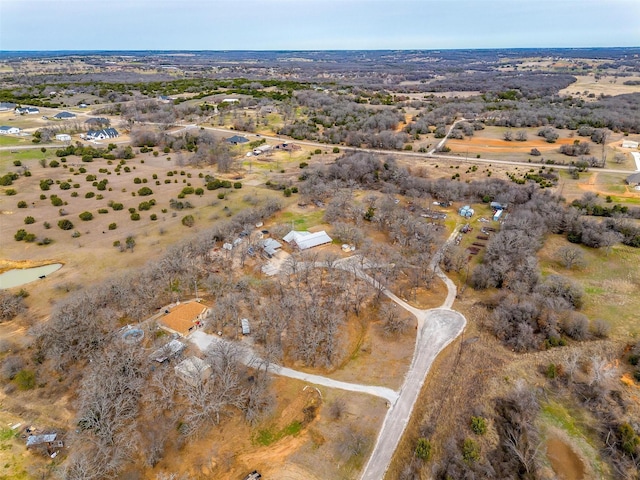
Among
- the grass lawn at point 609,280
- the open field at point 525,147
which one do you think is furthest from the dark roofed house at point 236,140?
the grass lawn at point 609,280

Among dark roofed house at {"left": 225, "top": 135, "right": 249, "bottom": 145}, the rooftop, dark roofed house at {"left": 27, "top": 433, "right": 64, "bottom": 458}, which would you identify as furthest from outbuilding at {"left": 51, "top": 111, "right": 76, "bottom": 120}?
dark roofed house at {"left": 27, "top": 433, "right": 64, "bottom": 458}

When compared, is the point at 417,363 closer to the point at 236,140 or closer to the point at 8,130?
the point at 236,140

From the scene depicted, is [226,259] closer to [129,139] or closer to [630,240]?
[630,240]

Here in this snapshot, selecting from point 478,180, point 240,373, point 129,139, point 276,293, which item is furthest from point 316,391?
point 129,139

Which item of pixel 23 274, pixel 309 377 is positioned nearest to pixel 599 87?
pixel 309 377

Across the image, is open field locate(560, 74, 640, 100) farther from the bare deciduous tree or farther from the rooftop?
the rooftop

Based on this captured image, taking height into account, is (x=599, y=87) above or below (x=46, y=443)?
above
